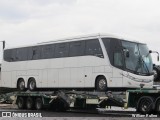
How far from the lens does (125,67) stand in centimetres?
2120

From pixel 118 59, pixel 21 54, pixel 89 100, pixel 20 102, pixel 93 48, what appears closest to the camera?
pixel 118 59

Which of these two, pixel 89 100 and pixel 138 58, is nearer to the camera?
pixel 138 58

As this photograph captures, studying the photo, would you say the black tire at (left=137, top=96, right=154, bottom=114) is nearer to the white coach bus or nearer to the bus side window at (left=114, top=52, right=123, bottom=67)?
the white coach bus

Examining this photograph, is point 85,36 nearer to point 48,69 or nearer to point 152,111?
point 48,69

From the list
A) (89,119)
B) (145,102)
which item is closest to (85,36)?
(145,102)

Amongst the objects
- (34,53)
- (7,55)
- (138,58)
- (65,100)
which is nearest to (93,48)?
(138,58)

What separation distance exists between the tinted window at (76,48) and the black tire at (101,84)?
1.95 metres

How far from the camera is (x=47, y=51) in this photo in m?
26.4

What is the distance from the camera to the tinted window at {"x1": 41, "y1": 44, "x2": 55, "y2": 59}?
2589cm

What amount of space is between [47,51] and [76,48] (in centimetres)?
297

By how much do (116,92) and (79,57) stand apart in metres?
3.47

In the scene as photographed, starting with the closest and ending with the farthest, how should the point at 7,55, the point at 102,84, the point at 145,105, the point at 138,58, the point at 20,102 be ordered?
the point at 145,105
the point at 138,58
the point at 102,84
the point at 20,102
the point at 7,55

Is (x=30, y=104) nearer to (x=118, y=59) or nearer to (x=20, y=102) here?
(x=20, y=102)

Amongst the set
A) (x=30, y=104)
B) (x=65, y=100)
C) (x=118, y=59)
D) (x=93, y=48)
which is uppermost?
(x=93, y=48)
